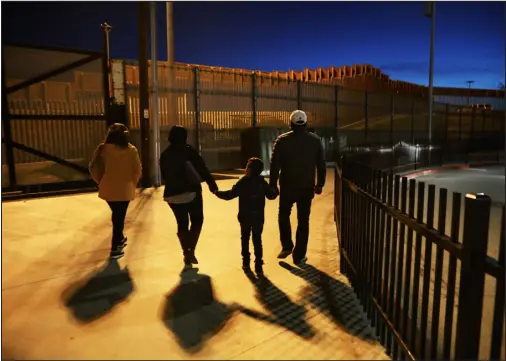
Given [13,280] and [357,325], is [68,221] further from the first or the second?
[357,325]

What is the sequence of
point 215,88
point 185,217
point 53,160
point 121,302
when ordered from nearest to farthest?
point 121,302
point 185,217
point 53,160
point 215,88

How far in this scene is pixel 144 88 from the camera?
36.0 ft

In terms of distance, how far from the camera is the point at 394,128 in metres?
23.9

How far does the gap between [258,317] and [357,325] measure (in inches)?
32.8

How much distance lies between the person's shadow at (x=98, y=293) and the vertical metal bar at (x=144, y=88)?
262 inches

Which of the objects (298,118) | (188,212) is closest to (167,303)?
(188,212)

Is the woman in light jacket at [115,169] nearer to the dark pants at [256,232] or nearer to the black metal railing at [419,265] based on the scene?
the dark pants at [256,232]

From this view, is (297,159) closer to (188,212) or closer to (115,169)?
(188,212)

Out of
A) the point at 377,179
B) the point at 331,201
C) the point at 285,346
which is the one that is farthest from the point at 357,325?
the point at 331,201

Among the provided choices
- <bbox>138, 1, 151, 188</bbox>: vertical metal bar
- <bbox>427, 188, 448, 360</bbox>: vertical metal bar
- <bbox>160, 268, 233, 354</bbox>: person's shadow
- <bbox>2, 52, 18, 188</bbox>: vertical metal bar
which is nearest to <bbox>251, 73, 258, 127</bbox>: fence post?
<bbox>138, 1, 151, 188</bbox>: vertical metal bar

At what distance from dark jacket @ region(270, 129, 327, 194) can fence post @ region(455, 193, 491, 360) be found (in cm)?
286

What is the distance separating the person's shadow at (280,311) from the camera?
333 cm

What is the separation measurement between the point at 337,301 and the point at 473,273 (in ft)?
6.51

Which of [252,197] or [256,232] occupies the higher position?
[252,197]
